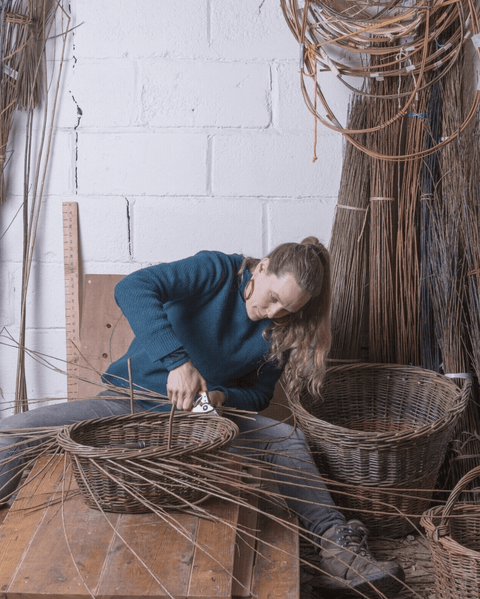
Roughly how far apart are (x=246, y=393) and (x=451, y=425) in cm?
62

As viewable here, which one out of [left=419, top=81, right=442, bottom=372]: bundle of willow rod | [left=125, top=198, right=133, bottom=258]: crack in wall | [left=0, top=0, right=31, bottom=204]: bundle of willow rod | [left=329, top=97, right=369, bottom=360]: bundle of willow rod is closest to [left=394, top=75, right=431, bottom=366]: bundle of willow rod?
[left=419, top=81, right=442, bottom=372]: bundle of willow rod

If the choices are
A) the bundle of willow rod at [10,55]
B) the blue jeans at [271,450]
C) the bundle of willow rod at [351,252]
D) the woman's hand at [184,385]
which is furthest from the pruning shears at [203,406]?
the bundle of willow rod at [10,55]

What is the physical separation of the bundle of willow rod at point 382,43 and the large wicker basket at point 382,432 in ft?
2.42

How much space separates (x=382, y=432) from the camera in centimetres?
187

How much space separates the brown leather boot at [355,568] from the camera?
1534 mm

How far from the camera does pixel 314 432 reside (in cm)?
182

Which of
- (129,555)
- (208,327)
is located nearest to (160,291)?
(208,327)

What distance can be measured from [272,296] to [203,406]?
0.38m

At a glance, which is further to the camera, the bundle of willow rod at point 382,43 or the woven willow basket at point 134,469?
the bundle of willow rod at point 382,43

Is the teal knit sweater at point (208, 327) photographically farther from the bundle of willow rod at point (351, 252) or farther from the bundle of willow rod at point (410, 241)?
the bundle of willow rod at point (410, 241)

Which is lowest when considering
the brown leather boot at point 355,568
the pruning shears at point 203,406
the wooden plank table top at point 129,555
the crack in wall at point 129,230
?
the brown leather boot at point 355,568

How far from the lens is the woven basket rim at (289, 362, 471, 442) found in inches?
67.8

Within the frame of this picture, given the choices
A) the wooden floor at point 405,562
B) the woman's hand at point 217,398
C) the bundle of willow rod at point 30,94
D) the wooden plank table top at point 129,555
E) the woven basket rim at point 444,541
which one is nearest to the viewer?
the wooden plank table top at point 129,555

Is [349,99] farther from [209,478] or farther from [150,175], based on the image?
[209,478]
